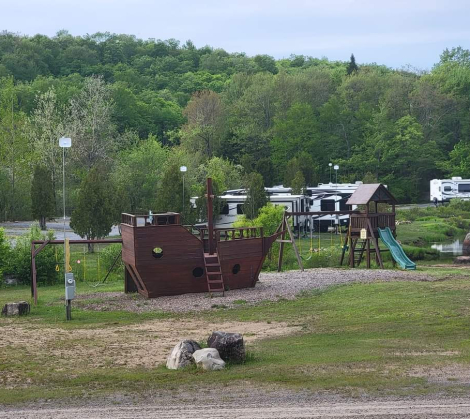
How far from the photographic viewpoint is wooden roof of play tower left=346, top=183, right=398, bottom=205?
38562 mm

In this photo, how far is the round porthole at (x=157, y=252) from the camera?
28.5 meters

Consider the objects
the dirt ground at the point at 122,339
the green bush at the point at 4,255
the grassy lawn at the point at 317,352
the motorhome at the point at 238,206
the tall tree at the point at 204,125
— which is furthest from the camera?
the tall tree at the point at 204,125

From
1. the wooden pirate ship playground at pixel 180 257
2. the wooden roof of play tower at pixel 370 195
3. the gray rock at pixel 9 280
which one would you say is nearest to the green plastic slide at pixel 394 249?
the wooden roof of play tower at pixel 370 195

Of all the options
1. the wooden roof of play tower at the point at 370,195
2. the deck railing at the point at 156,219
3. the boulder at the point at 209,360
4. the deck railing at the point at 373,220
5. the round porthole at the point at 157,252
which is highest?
the wooden roof of play tower at the point at 370,195

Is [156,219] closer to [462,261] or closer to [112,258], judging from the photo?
[112,258]

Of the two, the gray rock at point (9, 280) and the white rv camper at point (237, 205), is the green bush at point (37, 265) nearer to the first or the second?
the gray rock at point (9, 280)

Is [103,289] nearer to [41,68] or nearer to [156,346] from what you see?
[156,346]

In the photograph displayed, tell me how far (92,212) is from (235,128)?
4598 centimetres

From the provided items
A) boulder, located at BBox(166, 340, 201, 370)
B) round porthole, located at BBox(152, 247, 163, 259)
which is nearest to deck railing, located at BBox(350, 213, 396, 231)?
round porthole, located at BBox(152, 247, 163, 259)

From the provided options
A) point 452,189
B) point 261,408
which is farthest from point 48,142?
point 261,408

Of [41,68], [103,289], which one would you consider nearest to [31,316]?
[103,289]

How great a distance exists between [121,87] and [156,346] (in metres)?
81.8

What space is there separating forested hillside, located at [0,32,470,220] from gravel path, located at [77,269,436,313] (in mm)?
26709

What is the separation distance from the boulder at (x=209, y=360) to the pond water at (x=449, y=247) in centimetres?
3477
